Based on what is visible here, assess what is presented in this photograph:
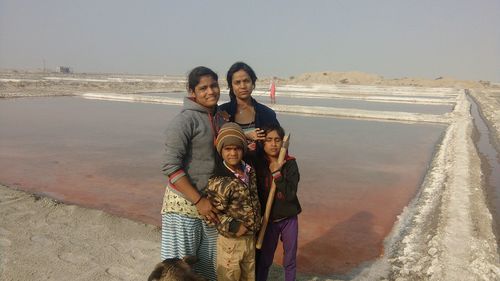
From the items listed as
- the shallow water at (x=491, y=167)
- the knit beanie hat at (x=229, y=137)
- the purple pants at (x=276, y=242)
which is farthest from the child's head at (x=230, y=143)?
the shallow water at (x=491, y=167)

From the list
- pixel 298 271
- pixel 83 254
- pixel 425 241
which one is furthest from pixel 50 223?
pixel 425 241

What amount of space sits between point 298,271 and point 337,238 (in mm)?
1030

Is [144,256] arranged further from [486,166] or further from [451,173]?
[486,166]

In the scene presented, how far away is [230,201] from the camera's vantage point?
2.21 metres

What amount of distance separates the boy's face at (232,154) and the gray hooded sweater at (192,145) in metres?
0.12

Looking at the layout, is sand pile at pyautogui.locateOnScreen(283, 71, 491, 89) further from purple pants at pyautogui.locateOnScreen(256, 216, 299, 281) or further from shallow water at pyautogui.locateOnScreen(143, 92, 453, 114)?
purple pants at pyautogui.locateOnScreen(256, 216, 299, 281)

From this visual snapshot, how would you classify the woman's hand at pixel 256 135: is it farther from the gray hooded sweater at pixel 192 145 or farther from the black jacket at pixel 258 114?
the gray hooded sweater at pixel 192 145

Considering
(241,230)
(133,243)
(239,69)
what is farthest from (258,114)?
(133,243)

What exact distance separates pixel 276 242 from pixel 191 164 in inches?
36.0

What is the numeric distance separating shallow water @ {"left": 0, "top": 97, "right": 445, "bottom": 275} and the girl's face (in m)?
2.42

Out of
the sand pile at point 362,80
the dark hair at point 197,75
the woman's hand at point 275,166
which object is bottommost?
the woman's hand at point 275,166

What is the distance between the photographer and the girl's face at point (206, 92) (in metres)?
2.28

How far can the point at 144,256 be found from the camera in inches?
152

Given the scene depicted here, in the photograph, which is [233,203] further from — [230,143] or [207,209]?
[230,143]
